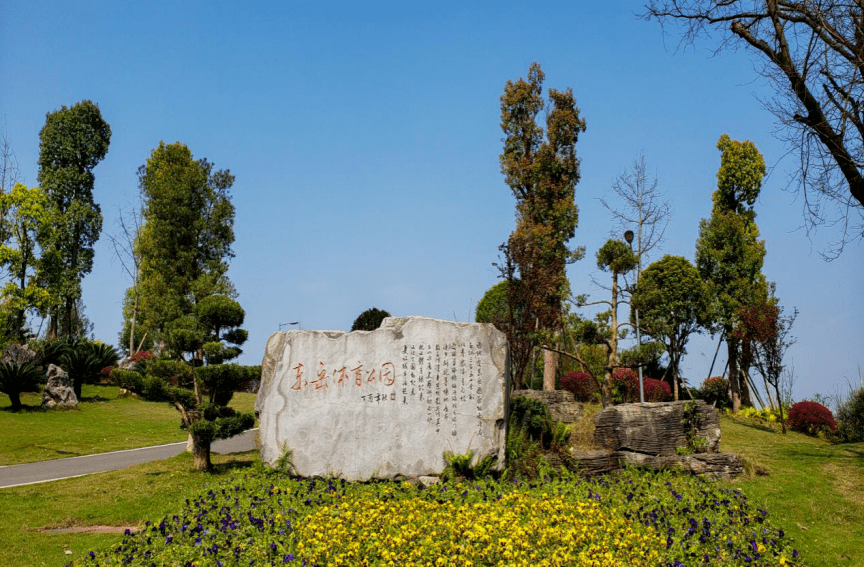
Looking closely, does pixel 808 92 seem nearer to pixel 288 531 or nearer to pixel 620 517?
pixel 620 517

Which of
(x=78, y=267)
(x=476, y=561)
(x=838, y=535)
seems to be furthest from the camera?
(x=78, y=267)

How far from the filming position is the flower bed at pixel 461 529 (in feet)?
20.4

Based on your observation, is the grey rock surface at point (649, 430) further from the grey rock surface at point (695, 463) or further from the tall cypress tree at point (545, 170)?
the tall cypress tree at point (545, 170)

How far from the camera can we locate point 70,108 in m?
31.0

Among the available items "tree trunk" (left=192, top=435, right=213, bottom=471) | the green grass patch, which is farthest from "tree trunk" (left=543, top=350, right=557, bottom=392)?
"tree trunk" (left=192, top=435, right=213, bottom=471)

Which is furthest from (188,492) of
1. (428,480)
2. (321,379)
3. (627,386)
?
(627,386)

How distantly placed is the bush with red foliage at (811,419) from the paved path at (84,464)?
49.2 ft

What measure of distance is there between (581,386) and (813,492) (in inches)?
382

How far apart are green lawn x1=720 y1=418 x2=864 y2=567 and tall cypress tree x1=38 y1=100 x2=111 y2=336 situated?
26046 millimetres

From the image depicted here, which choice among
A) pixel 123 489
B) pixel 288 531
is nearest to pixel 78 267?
pixel 123 489

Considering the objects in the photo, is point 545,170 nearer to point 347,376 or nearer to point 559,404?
point 559,404

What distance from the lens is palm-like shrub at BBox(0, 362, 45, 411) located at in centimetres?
1986

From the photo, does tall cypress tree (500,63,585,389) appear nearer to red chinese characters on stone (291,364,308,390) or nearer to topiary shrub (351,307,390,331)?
topiary shrub (351,307,390,331)

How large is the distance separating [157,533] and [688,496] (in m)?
6.58
